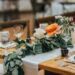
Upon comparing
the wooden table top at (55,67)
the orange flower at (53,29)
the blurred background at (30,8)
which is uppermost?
the blurred background at (30,8)

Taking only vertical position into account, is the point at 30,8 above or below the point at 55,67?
above

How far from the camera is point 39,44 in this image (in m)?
2.13

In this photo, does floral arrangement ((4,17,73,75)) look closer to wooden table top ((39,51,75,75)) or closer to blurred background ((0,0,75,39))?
wooden table top ((39,51,75,75))

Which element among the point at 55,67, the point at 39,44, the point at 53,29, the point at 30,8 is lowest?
the point at 55,67

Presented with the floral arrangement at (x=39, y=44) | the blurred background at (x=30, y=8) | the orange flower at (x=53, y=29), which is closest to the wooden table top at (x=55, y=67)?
the floral arrangement at (x=39, y=44)

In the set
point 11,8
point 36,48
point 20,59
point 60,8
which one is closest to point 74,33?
point 36,48

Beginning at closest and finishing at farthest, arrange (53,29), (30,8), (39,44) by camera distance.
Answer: (39,44) → (53,29) → (30,8)

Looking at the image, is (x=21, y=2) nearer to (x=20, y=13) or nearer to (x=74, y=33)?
(x=20, y=13)

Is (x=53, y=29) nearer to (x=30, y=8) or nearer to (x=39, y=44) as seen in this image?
(x=39, y=44)

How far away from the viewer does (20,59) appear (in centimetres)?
196

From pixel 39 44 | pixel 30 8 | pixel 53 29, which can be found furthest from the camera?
pixel 30 8

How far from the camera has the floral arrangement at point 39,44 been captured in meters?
1.95

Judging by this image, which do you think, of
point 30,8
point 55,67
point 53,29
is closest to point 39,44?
point 53,29

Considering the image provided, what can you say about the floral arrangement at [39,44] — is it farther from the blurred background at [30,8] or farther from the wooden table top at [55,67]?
the blurred background at [30,8]
